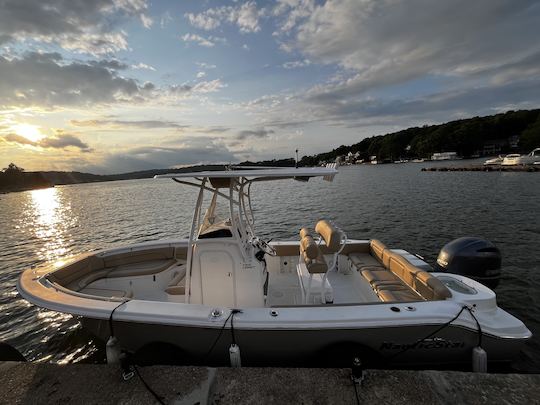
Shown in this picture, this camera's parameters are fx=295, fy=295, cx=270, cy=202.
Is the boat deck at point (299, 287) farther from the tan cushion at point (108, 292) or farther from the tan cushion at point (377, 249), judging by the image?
the tan cushion at point (108, 292)

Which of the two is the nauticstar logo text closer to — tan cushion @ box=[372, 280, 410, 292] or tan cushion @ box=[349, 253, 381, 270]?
tan cushion @ box=[372, 280, 410, 292]

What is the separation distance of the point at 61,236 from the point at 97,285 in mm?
15470

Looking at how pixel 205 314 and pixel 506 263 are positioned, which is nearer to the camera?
pixel 205 314

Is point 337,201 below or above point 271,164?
below

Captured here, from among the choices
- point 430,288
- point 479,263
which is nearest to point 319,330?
point 430,288

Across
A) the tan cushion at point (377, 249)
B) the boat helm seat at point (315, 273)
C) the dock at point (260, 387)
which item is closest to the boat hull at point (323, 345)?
the dock at point (260, 387)

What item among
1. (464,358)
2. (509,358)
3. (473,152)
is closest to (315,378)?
(464,358)

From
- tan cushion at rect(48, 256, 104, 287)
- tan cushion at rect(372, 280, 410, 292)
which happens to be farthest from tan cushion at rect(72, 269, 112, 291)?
tan cushion at rect(372, 280, 410, 292)

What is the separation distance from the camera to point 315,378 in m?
3.22

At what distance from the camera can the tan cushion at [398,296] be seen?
176 inches

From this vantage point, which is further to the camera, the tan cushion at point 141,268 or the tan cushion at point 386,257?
the tan cushion at point 141,268

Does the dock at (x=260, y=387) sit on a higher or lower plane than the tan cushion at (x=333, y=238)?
lower

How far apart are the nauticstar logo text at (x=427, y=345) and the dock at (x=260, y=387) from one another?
524 millimetres

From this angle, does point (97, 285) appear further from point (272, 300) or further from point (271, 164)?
point (271, 164)
